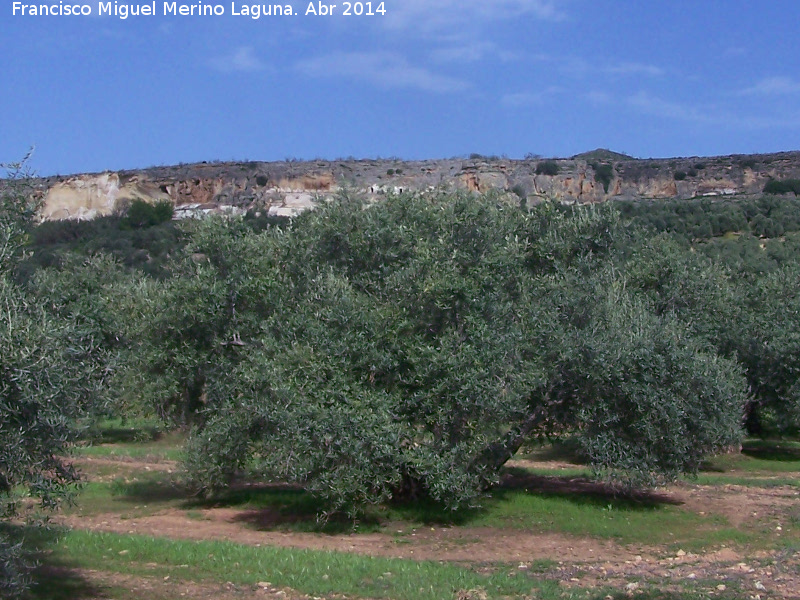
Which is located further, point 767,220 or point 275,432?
point 767,220

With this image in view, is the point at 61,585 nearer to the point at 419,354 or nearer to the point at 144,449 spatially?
the point at 419,354

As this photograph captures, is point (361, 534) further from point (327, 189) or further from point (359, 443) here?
point (327, 189)

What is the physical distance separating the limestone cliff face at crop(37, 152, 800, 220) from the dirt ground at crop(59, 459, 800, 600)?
46.5 m

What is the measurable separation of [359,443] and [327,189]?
54.1 meters

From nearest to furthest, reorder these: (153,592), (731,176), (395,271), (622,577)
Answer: (153,592), (622,577), (395,271), (731,176)

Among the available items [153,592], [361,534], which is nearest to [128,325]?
[361,534]

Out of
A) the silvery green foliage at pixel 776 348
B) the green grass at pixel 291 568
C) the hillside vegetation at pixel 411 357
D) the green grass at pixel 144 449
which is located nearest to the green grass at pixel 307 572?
the green grass at pixel 291 568

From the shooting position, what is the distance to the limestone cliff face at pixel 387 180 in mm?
62562

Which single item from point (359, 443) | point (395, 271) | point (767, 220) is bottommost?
point (359, 443)

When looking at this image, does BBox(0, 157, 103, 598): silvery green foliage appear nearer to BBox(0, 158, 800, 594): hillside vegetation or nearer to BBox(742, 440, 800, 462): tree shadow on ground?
BBox(0, 158, 800, 594): hillside vegetation

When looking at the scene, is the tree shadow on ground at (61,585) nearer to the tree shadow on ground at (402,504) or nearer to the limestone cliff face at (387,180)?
the tree shadow on ground at (402,504)

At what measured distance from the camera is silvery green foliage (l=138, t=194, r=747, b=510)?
521 inches

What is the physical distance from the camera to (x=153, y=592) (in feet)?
32.6

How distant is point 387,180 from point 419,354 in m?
50.8
